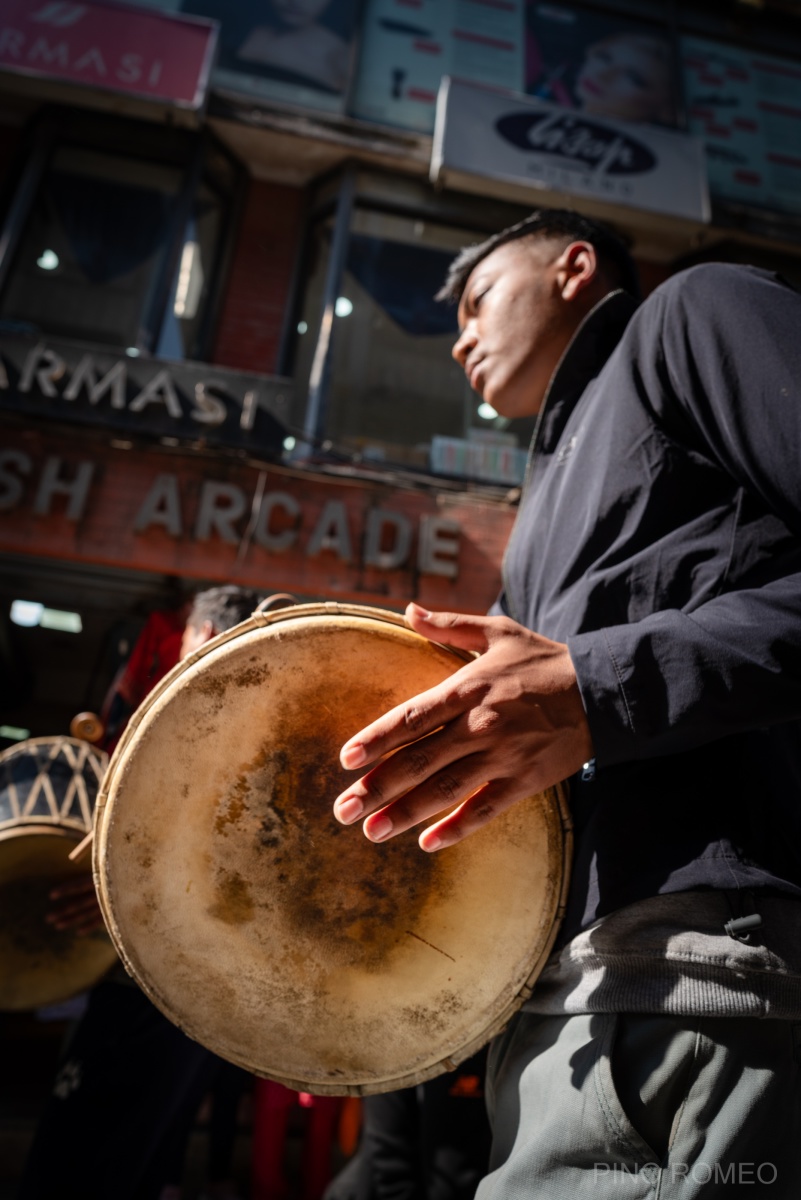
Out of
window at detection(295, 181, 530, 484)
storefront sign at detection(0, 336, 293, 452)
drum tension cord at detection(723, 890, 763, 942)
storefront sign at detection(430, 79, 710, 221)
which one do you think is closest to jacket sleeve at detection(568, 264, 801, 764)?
drum tension cord at detection(723, 890, 763, 942)

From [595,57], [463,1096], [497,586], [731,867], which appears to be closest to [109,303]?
[497,586]

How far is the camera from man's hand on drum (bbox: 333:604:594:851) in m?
0.77

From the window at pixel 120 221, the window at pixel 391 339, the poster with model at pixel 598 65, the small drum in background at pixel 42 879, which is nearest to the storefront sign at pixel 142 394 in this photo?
the window at pixel 120 221

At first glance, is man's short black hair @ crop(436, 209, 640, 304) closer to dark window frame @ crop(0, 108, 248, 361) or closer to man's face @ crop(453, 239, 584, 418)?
man's face @ crop(453, 239, 584, 418)

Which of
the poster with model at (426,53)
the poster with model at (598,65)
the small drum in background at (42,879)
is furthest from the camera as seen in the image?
the poster with model at (598,65)

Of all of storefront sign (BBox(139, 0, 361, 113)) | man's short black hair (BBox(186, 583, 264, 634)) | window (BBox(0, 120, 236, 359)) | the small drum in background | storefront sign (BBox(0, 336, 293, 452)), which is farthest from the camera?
storefront sign (BBox(139, 0, 361, 113))

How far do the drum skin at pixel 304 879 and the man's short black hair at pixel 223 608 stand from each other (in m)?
1.76

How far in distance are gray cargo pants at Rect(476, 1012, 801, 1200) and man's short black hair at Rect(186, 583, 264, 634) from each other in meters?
2.08

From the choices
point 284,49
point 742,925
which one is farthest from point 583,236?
point 284,49

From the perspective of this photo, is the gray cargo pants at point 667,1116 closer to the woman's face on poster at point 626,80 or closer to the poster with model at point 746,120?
the poster with model at point 746,120

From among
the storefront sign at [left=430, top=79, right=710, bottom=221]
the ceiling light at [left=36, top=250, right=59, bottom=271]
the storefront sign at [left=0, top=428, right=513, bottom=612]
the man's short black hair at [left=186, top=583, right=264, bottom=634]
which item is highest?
the storefront sign at [left=430, top=79, right=710, bottom=221]

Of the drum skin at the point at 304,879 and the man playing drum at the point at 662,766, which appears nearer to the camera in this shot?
the man playing drum at the point at 662,766

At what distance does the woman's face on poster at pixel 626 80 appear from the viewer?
27.1 feet

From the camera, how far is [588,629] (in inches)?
38.6
